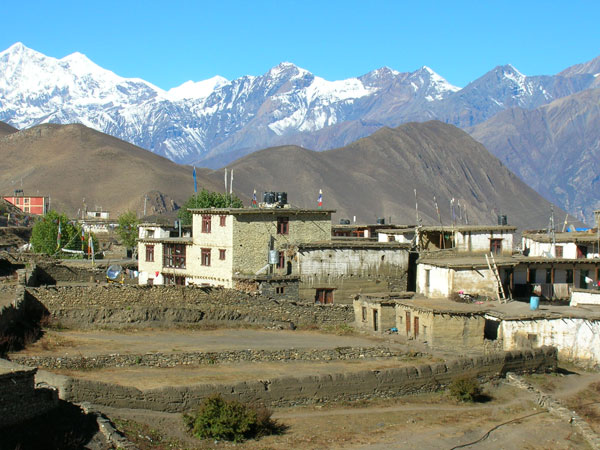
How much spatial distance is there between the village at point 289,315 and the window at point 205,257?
0.38 feet

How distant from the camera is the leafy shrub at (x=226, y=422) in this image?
25.1m

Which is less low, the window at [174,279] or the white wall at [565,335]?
the window at [174,279]

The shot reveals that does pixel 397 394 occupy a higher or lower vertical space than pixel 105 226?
lower

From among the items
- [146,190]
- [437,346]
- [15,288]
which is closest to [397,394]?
[437,346]

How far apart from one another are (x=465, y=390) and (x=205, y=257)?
2251cm

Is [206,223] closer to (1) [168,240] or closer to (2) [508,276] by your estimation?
(1) [168,240]

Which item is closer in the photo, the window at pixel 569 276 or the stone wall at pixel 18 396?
the stone wall at pixel 18 396

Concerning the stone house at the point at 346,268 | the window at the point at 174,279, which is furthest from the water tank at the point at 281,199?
the window at the point at 174,279

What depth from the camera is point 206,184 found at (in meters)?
195

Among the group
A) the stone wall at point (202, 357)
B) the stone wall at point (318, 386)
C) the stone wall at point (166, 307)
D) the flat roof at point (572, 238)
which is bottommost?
the stone wall at point (318, 386)

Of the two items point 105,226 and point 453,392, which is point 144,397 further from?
point 105,226

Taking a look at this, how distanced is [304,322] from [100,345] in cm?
1264

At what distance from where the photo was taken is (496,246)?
175ft

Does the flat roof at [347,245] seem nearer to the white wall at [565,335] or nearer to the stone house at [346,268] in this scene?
the stone house at [346,268]
